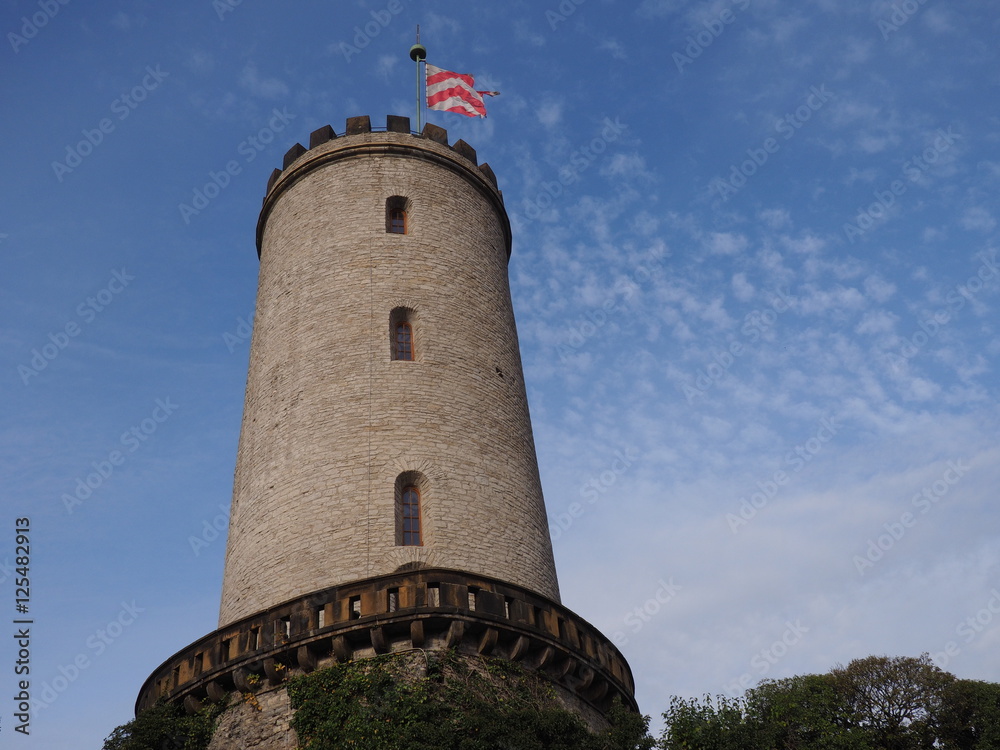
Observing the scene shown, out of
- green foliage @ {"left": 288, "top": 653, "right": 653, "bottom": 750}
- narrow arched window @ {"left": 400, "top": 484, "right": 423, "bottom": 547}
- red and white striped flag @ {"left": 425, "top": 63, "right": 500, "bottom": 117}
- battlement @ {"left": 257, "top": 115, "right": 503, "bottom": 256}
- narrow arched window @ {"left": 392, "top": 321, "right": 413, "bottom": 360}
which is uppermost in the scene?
red and white striped flag @ {"left": 425, "top": 63, "right": 500, "bottom": 117}

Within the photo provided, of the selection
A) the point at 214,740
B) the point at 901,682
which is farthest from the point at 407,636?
the point at 901,682

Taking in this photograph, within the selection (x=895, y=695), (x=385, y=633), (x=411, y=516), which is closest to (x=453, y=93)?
(x=411, y=516)

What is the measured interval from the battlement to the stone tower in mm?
74

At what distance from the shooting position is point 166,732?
1902 centimetres

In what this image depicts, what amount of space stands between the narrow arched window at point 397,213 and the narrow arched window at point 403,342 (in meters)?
3.13

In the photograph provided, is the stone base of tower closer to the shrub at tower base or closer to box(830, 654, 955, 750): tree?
the shrub at tower base

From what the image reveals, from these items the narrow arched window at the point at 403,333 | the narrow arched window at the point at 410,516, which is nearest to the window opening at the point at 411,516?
the narrow arched window at the point at 410,516

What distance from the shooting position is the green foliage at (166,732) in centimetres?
1881

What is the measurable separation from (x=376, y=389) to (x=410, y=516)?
307cm

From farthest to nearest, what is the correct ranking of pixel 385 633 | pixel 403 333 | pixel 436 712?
1. pixel 403 333
2. pixel 385 633
3. pixel 436 712

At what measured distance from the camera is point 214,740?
61.6ft

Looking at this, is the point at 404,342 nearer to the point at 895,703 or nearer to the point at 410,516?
the point at 410,516

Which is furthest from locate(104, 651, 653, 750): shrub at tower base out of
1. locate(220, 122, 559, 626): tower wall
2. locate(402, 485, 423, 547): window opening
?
locate(402, 485, 423, 547): window opening

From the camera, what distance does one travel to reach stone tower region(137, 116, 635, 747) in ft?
61.8
